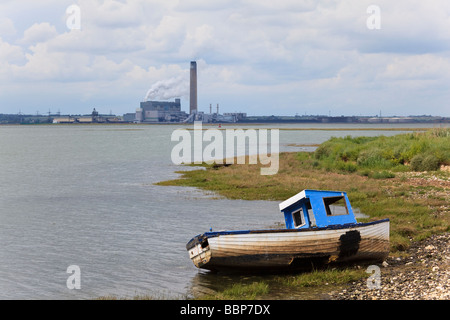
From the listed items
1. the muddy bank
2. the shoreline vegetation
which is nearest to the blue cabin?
the shoreline vegetation

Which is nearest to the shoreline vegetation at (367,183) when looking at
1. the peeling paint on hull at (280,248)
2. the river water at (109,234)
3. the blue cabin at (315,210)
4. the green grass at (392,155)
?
the green grass at (392,155)

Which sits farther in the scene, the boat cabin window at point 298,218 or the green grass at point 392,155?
the green grass at point 392,155

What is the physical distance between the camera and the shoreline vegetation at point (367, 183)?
61.3 ft

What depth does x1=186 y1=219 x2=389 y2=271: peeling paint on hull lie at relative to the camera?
18.3 m

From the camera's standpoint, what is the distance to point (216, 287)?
59.7 feet

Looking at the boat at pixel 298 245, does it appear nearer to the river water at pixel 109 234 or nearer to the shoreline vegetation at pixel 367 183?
the shoreline vegetation at pixel 367 183

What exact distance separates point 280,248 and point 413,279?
13.9ft

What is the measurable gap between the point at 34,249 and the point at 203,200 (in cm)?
1441

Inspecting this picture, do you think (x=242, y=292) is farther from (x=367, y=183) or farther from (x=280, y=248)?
(x=367, y=183)

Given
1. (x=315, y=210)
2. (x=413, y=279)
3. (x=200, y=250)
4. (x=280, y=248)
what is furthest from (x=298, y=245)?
(x=413, y=279)

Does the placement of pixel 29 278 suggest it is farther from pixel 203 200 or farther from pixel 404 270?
pixel 203 200

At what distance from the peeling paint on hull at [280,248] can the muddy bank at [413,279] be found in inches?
56.6

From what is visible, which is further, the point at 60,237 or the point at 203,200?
the point at 203,200
